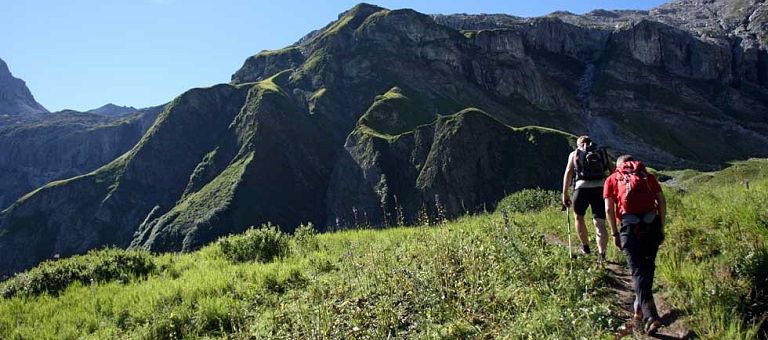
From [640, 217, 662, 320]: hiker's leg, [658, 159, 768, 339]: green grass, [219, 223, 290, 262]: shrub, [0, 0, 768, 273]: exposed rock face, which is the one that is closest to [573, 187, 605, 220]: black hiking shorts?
[658, 159, 768, 339]: green grass

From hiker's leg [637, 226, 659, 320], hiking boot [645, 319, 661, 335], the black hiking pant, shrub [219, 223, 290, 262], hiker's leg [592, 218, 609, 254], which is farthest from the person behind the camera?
shrub [219, 223, 290, 262]

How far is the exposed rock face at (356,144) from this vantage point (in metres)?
98.8

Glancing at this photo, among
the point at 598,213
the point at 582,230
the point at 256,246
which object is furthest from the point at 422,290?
the point at 256,246

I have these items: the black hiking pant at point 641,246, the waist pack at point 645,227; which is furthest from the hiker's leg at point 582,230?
the waist pack at point 645,227

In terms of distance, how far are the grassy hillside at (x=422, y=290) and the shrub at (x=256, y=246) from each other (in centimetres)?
97

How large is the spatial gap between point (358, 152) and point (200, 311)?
11213 centimetres

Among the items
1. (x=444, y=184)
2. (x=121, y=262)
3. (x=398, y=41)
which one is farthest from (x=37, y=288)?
(x=398, y=41)

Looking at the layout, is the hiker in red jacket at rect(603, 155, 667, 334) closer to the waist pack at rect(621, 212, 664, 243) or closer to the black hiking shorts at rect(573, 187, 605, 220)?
the waist pack at rect(621, 212, 664, 243)

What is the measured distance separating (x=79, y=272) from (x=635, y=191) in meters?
11.1

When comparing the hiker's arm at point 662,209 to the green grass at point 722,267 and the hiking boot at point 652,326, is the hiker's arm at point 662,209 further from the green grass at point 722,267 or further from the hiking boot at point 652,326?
the hiking boot at point 652,326

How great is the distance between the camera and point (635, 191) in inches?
259

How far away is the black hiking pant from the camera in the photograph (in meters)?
6.22

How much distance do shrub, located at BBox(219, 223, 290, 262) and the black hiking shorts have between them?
22.7 ft

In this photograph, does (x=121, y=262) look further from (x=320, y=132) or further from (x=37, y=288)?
(x=320, y=132)
